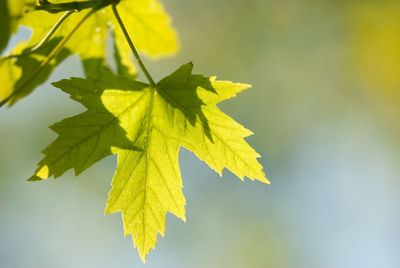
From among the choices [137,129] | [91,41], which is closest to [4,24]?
[137,129]

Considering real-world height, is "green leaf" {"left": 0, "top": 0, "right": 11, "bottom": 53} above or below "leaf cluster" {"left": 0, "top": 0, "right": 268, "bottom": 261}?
above

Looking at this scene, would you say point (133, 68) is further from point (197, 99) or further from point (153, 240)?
point (153, 240)

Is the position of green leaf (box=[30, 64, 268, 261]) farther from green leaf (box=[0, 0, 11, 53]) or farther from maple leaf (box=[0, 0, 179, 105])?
green leaf (box=[0, 0, 11, 53])

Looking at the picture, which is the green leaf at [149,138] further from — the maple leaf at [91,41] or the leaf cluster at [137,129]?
the maple leaf at [91,41]

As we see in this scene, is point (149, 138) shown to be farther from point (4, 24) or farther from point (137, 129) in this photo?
point (4, 24)

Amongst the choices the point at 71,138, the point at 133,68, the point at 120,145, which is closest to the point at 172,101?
the point at 120,145

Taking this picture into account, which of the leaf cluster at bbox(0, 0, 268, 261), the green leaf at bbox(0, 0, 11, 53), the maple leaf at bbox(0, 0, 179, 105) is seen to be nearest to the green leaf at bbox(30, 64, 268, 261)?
the leaf cluster at bbox(0, 0, 268, 261)
